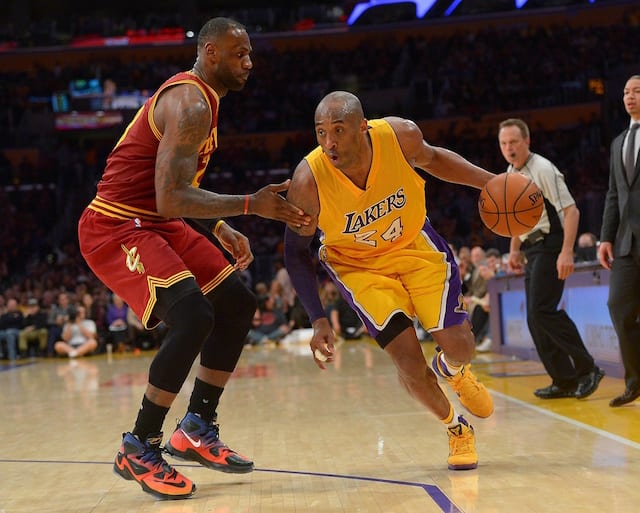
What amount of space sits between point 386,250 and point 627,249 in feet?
6.99

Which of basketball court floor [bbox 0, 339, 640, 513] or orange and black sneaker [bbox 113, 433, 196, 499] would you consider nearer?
basketball court floor [bbox 0, 339, 640, 513]

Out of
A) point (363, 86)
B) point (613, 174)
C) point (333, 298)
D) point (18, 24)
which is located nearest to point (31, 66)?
point (18, 24)

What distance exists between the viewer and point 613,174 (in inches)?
233

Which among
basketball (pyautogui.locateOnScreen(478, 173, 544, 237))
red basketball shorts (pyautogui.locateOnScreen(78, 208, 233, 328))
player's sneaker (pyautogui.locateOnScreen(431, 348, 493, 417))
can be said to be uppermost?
basketball (pyautogui.locateOnScreen(478, 173, 544, 237))

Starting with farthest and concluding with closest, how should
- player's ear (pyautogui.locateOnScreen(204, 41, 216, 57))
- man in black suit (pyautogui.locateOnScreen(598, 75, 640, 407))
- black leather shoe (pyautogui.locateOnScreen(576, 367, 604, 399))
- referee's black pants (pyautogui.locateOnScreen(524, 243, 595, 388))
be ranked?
referee's black pants (pyautogui.locateOnScreen(524, 243, 595, 388)) < black leather shoe (pyautogui.locateOnScreen(576, 367, 604, 399)) < man in black suit (pyautogui.locateOnScreen(598, 75, 640, 407)) < player's ear (pyautogui.locateOnScreen(204, 41, 216, 57))

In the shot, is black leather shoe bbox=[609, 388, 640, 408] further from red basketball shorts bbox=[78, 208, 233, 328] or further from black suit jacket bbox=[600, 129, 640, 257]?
red basketball shorts bbox=[78, 208, 233, 328]

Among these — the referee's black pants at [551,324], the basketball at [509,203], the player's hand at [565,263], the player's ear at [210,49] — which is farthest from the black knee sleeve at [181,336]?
the referee's black pants at [551,324]

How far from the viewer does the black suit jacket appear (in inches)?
220

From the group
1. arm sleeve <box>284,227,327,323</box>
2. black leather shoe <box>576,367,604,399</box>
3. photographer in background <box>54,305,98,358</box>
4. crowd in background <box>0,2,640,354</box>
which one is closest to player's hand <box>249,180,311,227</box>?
arm sleeve <box>284,227,327,323</box>

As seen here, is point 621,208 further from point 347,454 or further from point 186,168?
point 186,168

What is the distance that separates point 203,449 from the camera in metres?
4.01

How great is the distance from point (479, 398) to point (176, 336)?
1586 mm

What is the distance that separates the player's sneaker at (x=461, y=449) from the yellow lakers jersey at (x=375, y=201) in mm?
930

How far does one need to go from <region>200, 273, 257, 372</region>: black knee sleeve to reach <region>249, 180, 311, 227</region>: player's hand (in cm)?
45
